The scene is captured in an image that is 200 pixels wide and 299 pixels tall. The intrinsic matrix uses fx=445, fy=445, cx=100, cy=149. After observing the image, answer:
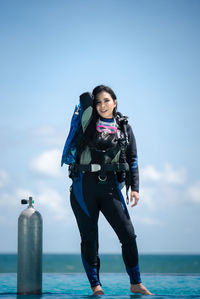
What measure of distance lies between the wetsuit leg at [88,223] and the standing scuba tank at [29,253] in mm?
568

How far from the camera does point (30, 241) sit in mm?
5129

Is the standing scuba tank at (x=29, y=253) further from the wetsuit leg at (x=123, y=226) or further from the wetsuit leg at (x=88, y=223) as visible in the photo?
the wetsuit leg at (x=123, y=226)

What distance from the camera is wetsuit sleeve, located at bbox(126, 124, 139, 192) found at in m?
5.13

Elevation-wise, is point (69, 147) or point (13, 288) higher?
point (69, 147)

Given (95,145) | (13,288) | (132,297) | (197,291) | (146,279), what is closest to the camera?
(132,297)

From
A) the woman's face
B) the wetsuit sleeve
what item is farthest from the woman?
the wetsuit sleeve

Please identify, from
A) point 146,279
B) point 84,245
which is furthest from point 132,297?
point 146,279

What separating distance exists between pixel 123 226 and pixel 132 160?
0.80 metres

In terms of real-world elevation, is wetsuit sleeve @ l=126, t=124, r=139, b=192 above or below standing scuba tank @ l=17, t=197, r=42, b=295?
above

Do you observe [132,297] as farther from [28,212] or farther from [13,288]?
[13,288]

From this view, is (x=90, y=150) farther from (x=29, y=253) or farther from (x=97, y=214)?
(x=29, y=253)

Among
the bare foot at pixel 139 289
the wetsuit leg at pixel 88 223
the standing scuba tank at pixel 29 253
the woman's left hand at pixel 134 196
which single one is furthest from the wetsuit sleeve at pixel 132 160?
the standing scuba tank at pixel 29 253

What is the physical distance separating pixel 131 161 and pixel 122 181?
289 mm

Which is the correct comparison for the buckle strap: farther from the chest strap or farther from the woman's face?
the woman's face
